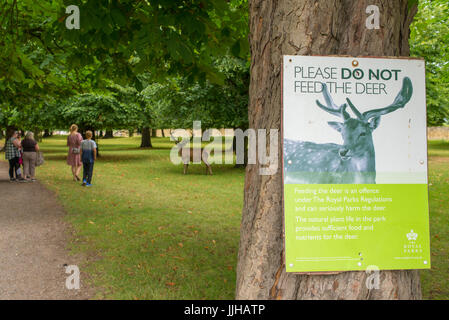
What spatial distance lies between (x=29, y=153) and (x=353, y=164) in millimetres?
14800

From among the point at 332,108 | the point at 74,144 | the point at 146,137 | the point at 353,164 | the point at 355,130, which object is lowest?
the point at 353,164

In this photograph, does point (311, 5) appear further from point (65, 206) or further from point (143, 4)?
point (65, 206)

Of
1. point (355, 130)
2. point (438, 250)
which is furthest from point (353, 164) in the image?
point (438, 250)

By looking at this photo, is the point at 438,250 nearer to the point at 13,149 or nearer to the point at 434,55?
the point at 13,149

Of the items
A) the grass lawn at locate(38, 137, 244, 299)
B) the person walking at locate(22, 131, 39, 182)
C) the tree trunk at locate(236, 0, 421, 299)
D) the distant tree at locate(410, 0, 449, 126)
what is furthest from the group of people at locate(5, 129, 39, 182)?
the distant tree at locate(410, 0, 449, 126)

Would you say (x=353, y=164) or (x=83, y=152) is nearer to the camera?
(x=353, y=164)

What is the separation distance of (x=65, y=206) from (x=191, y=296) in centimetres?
672

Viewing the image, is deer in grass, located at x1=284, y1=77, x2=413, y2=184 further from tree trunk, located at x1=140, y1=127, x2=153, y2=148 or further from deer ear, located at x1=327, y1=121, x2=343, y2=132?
tree trunk, located at x1=140, y1=127, x2=153, y2=148

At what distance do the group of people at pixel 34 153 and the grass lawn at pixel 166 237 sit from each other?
0.86m

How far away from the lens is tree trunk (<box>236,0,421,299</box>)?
2607 mm

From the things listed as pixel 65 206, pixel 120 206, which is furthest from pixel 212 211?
pixel 65 206

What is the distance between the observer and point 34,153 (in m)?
15.1

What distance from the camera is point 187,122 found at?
18609 mm

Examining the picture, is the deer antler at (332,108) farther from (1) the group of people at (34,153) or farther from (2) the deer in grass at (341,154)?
(1) the group of people at (34,153)
